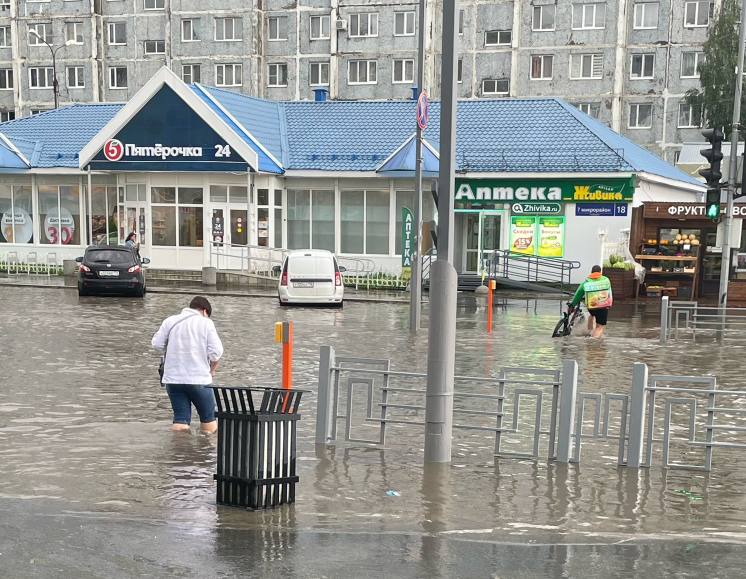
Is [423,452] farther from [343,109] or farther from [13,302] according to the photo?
[343,109]

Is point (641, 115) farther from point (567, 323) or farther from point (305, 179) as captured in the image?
point (567, 323)

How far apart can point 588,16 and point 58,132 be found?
3288 cm

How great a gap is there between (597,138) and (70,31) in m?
43.9

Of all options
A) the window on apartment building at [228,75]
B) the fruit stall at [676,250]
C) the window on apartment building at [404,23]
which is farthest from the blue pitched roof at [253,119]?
the window on apartment building at [228,75]

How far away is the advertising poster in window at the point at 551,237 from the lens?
121 feet

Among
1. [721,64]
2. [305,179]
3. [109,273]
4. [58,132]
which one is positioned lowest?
[109,273]

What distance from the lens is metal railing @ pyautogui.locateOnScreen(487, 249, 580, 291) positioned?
3656 cm

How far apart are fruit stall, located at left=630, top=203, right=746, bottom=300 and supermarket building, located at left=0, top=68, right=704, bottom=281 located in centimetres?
253

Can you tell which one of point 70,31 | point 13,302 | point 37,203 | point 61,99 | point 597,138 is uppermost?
point 70,31

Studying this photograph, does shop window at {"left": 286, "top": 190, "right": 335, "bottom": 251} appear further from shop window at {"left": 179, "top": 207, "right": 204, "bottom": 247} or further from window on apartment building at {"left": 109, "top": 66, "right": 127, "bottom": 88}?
window on apartment building at {"left": 109, "top": 66, "right": 127, "bottom": 88}

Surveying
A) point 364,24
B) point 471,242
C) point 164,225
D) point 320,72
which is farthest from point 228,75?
point 471,242

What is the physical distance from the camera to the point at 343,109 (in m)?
42.8

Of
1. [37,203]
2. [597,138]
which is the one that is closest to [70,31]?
[37,203]

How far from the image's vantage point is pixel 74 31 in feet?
223
